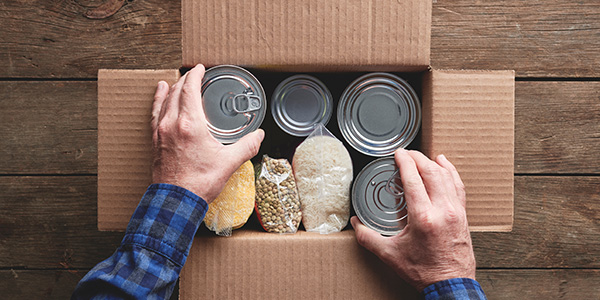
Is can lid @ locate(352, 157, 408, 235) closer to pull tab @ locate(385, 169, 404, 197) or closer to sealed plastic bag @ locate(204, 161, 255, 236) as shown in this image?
pull tab @ locate(385, 169, 404, 197)

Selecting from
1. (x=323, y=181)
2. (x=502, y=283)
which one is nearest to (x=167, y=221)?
(x=323, y=181)

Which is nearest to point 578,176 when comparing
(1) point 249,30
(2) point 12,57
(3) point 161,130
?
(1) point 249,30

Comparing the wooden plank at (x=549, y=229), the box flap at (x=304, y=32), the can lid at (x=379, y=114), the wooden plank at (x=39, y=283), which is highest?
the box flap at (x=304, y=32)

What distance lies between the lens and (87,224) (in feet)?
3.92

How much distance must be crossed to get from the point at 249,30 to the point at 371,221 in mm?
498

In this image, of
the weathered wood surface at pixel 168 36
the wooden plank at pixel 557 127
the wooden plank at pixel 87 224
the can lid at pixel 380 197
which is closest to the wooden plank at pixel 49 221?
the wooden plank at pixel 87 224

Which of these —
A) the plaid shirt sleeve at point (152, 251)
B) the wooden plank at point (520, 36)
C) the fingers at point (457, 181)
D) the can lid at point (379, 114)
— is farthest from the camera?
the wooden plank at point (520, 36)

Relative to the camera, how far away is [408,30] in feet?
2.57

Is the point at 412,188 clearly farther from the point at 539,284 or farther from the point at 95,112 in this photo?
the point at 95,112

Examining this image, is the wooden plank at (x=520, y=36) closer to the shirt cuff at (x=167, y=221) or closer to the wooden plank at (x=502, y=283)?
the wooden plank at (x=502, y=283)

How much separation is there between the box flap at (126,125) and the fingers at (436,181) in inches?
22.1

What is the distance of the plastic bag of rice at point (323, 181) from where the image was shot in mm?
826

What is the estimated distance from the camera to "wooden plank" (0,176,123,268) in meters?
1.19

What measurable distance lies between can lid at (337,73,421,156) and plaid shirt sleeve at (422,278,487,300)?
302mm
